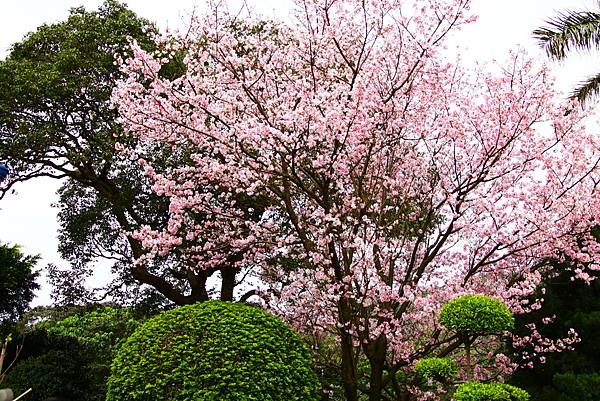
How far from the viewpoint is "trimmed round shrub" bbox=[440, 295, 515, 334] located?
6082 millimetres

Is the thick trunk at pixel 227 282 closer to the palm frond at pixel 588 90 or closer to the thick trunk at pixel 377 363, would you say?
the thick trunk at pixel 377 363

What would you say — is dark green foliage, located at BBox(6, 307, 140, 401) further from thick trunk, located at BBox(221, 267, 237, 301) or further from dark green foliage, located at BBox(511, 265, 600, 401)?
dark green foliage, located at BBox(511, 265, 600, 401)

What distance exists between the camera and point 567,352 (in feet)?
24.3

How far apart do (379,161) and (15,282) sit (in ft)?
30.8

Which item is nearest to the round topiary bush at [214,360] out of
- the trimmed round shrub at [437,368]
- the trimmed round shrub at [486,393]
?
the trimmed round shrub at [437,368]

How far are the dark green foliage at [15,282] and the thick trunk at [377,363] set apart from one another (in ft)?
30.1

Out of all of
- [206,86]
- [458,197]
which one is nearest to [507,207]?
[458,197]

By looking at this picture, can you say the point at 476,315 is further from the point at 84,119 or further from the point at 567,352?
the point at 84,119

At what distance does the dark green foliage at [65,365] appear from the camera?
8.73 meters

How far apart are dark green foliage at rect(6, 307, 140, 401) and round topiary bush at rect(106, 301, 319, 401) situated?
3.29m

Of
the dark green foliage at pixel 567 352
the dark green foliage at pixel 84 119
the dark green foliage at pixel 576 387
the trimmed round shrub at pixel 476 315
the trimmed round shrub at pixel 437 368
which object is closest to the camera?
the trimmed round shrub at pixel 476 315

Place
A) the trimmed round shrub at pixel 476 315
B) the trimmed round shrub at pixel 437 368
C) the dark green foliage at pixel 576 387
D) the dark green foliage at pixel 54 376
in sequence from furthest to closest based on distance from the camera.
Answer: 1. the dark green foliage at pixel 54 376
2. the trimmed round shrub at pixel 437 368
3. the dark green foliage at pixel 576 387
4. the trimmed round shrub at pixel 476 315

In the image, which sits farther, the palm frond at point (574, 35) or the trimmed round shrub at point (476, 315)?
the palm frond at point (574, 35)

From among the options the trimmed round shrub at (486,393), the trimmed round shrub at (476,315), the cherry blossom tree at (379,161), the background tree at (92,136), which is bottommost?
the trimmed round shrub at (486,393)
